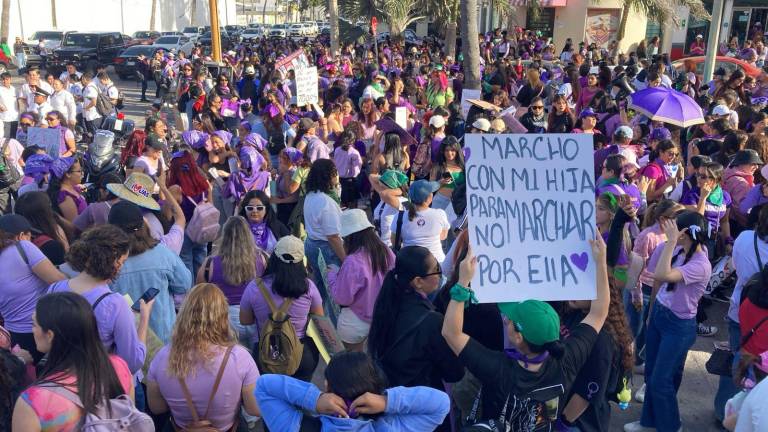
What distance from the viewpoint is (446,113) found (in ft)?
31.8

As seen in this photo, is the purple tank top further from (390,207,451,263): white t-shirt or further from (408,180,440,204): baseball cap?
(408,180,440,204): baseball cap

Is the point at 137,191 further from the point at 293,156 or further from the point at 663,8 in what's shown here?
the point at 663,8

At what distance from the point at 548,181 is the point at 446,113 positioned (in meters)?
6.54

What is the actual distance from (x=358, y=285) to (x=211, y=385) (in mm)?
1456

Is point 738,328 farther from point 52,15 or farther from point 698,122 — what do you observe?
point 52,15

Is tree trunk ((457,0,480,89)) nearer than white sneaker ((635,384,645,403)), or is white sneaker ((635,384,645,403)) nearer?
white sneaker ((635,384,645,403))

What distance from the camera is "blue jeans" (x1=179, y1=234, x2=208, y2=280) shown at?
613 centimetres

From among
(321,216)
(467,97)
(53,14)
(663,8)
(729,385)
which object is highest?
(53,14)

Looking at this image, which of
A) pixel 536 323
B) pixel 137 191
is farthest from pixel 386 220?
pixel 536 323

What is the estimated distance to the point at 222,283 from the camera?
14.7 feet

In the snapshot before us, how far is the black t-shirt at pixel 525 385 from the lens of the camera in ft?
9.25

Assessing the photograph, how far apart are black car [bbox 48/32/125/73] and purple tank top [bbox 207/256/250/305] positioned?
27017mm

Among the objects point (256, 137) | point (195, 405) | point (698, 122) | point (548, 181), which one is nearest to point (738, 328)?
point (548, 181)

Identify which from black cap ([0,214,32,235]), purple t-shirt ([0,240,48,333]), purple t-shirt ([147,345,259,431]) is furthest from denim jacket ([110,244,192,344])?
purple t-shirt ([147,345,259,431])
